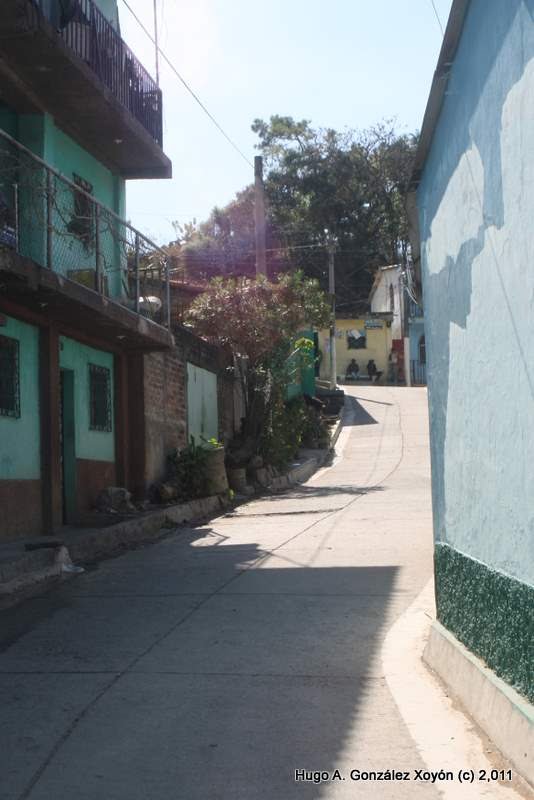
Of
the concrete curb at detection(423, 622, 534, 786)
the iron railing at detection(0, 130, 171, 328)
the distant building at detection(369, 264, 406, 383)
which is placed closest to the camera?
the concrete curb at detection(423, 622, 534, 786)

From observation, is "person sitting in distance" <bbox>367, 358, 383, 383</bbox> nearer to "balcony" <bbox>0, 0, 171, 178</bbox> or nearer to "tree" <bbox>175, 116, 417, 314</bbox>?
"tree" <bbox>175, 116, 417, 314</bbox>

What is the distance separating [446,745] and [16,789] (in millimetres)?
2207

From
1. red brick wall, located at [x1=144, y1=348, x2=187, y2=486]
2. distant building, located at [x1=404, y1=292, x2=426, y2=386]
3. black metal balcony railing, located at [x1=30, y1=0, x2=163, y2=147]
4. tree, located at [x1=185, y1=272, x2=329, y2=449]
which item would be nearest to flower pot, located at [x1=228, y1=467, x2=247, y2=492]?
red brick wall, located at [x1=144, y1=348, x2=187, y2=486]

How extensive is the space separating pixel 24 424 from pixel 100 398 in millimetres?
3455

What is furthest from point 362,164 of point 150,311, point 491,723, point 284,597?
point 491,723

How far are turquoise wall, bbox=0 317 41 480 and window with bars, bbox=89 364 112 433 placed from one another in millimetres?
2460

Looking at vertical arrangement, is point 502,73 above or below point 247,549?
above

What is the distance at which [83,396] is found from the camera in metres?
16.1

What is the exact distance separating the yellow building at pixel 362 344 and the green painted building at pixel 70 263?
1314 inches

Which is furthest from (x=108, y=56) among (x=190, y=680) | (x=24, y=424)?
(x=190, y=680)

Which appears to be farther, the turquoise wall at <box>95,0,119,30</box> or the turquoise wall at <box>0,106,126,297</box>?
the turquoise wall at <box>95,0,119,30</box>

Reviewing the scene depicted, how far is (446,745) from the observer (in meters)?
5.39

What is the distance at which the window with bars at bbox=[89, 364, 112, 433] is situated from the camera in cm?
1658

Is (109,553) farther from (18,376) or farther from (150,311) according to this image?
(150,311)
